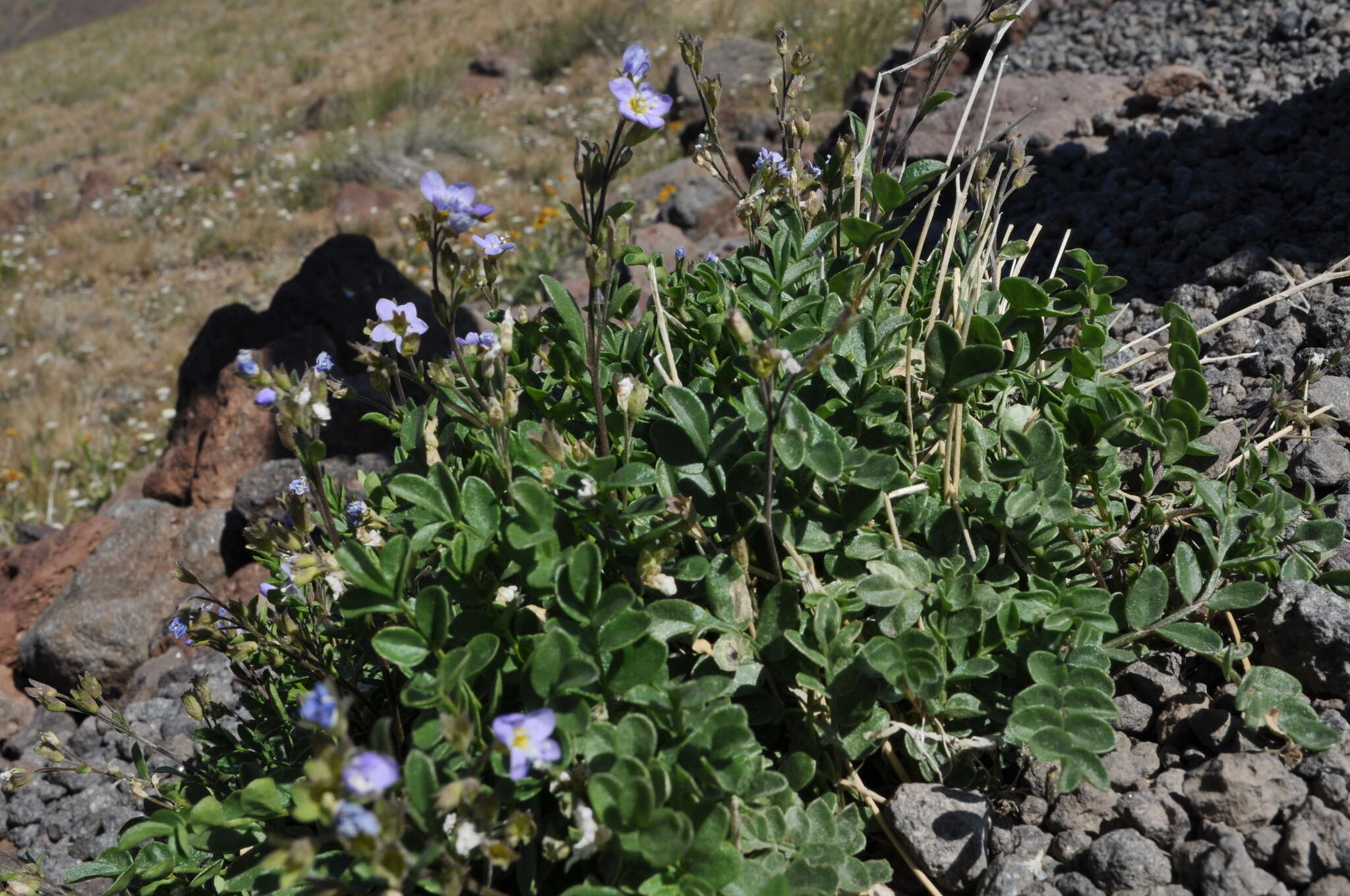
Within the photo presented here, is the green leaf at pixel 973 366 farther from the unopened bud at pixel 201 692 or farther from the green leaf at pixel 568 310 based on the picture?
the unopened bud at pixel 201 692

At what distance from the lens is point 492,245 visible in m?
1.79

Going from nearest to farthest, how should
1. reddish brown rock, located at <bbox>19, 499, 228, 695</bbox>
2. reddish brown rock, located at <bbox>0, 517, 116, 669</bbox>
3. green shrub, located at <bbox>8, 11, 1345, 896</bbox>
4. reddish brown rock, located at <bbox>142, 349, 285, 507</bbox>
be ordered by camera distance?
green shrub, located at <bbox>8, 11, 1345, 896</bbox> < reddish brown rock, located at <bbox>19, 499, 228, 695</bbox> < reddish brown rock, located at <bbox>0, 517, 116, 669</bbox> < reddish brown rock, located at <bbox>142, 349, 285, 507</bbox>

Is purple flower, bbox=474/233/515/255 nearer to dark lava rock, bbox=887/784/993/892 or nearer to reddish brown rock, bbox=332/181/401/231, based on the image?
dark lava rock, bbox=887/784/993/892

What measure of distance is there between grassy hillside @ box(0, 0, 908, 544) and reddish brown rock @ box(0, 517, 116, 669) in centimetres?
242

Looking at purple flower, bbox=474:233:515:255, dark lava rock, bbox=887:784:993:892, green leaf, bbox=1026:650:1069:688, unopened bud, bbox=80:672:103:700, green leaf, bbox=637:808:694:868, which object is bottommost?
dark lava rock, bbox=887:784:993:892

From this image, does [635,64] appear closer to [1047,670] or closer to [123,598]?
[1047,670]

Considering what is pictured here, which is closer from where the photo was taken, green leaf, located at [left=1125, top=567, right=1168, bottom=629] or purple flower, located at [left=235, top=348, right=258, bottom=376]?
purple flower, located at [left=235, top=348, right=258, bottom=376]

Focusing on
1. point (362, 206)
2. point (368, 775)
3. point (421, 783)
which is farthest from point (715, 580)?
point (362, 206)

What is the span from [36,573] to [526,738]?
152 inches

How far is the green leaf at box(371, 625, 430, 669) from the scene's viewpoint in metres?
1.35

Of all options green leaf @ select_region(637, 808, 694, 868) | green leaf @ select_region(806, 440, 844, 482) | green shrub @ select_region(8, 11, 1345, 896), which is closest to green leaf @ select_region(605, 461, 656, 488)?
green shrub @ select_region(8, 11, 1345, 896)

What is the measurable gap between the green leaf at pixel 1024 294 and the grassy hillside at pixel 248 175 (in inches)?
196

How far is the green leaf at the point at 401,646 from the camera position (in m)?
1.35

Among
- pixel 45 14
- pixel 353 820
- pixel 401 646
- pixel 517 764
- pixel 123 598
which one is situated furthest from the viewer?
pixel 45 14
